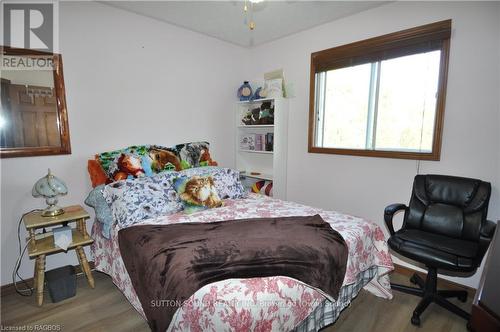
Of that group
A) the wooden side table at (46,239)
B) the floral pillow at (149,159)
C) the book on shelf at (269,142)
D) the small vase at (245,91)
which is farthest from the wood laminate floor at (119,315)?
the small vase at (245,91)

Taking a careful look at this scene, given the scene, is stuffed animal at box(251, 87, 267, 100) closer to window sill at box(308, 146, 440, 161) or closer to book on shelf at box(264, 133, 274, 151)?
book on shelf at box(264, 133, 274, 151)

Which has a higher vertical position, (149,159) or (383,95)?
(383,95)

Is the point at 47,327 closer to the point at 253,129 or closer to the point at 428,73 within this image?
the point at 253,129

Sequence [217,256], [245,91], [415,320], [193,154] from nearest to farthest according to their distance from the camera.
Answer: [217,256] < [415,320] < [193,154] < [245,91]

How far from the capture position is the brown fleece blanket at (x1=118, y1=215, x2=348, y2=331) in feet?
4.14

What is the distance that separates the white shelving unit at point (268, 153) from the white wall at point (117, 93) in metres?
0.44

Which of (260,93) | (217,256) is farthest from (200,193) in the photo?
(260,93)

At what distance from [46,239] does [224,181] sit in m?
1.57

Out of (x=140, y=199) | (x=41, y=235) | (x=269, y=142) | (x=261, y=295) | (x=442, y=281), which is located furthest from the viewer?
(x=269, y=142)

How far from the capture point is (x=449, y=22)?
6.87 feet

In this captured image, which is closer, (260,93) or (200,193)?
(200,193)

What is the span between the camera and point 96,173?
2.38 metres

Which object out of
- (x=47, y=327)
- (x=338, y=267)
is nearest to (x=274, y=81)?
(x=338, y=267)

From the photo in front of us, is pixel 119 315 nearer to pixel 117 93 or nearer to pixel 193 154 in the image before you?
pixel 193 154
